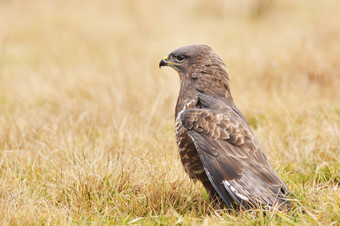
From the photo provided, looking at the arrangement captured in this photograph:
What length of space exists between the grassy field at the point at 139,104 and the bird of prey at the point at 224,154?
0.13m

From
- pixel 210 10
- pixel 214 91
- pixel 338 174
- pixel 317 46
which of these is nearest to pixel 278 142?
pixel 338 174

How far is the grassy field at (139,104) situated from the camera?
358 cm

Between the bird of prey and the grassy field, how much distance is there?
0.13 meters

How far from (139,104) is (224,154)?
8.59 ft

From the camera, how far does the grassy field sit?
3.58m

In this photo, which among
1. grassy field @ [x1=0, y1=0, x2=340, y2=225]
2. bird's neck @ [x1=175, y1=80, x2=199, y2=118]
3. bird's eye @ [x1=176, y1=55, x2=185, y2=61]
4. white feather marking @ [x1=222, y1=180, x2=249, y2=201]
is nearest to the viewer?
white feather marking @ [x1=222, y1=180, x2=249, y2=201]

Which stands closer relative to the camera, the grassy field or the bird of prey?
the bird of prey

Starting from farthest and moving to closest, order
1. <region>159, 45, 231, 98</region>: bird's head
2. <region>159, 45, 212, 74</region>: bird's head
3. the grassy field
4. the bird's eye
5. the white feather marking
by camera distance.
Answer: the bird's eye
<region>159, 45, 212, 74</region>: bird's head
<region>159, 45, 231, 98</region>: bird's head
the grassy field
the white feather marking

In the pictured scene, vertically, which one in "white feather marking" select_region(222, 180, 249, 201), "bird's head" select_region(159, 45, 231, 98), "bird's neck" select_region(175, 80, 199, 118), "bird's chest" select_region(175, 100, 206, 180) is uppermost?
"bird's head" select_region(159, 45, 231, 98)

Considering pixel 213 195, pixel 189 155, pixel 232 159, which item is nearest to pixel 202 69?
pixel 189 155

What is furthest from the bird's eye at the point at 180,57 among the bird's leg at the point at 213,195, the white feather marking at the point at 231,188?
the white feather marking at the point at 231,188

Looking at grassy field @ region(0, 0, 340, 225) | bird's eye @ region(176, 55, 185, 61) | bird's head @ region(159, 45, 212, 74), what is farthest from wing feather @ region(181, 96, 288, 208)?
bird's eye @ region(176, 55, 185, 61)

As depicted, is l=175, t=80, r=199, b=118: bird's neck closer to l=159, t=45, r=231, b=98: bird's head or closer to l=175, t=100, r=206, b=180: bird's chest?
l=159, t=45, r=231, b=98: bird's head

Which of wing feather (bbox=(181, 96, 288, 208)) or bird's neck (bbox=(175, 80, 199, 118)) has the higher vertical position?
bird's neck (bbox=(175, 80, 199, 118))
